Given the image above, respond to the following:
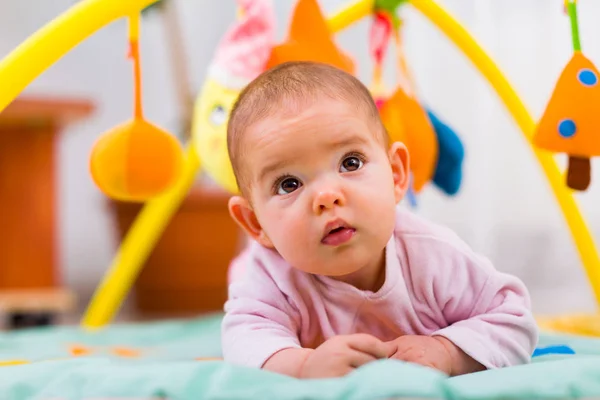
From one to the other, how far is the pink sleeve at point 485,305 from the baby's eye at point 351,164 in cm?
14

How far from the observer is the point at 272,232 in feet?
2.29

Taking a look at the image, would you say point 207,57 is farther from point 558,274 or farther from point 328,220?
point 328,220

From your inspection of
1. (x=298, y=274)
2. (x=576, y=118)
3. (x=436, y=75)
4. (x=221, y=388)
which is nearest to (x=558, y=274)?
(x=436, y=75)

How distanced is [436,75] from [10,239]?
3.79ft

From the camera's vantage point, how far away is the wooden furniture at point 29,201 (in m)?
1.87

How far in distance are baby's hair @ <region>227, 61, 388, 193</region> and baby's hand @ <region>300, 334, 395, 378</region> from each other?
203mm

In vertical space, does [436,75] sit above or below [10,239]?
above

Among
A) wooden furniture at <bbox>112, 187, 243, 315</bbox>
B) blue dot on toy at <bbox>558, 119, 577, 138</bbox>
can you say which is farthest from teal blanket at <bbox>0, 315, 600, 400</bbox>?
wooden furniture at <bbox>112, 187, 243, 315</bbox>

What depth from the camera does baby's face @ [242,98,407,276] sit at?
0.65 meters

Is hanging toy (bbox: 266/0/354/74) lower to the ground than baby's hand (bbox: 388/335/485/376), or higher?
higher

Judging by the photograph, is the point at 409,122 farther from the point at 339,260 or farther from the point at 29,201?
the point at 29,201

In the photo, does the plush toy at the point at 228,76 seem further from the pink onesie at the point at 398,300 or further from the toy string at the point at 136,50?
the pink onesie at the point at 398,300

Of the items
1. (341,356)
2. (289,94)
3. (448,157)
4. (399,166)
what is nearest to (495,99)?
(448,157)

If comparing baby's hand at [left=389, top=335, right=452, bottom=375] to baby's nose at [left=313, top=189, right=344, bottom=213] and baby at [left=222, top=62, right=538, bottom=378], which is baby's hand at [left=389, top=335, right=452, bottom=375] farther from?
baby's nose at [left=313, top=189, right=344, bottom=213]
